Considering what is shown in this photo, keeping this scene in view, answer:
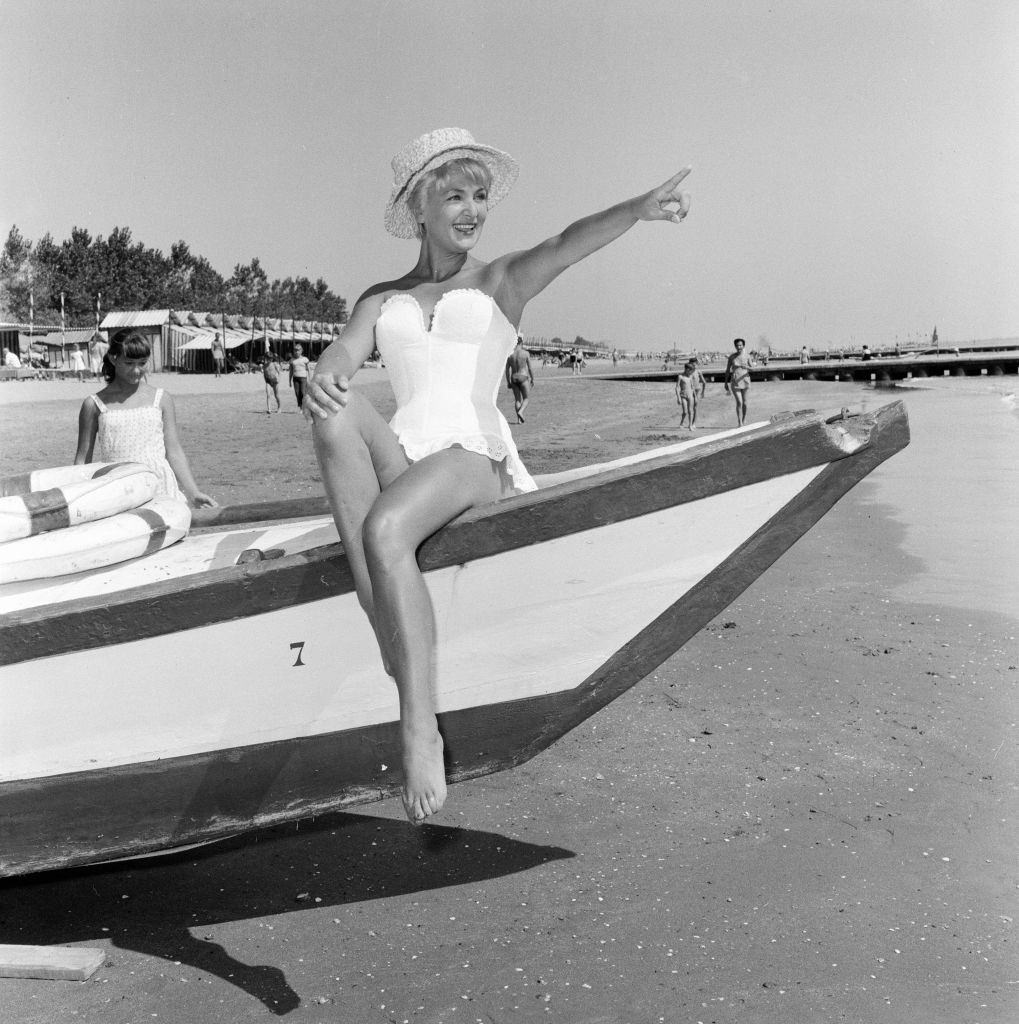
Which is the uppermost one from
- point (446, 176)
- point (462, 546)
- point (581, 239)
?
point (446, 176)

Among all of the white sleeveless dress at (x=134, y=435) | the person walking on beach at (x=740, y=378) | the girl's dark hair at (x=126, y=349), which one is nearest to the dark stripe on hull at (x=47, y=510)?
the white sleeveless dress at (x=134, y=435)

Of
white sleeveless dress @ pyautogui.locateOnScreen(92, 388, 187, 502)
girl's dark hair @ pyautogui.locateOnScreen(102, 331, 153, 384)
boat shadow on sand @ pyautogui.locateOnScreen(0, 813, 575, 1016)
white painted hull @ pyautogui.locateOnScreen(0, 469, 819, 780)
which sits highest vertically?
girl's dark hair @ pyautogui.locateOnScreen(102, 331, 153, 384)

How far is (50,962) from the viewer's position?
2.79 meters

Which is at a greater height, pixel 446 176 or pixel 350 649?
pixel 446 176

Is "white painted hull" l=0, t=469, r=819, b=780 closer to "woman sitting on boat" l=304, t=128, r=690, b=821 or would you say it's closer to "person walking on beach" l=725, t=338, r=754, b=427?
"woman sitting on boat" l=304, t=128, r=690, b=821

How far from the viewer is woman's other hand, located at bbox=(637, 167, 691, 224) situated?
260cm

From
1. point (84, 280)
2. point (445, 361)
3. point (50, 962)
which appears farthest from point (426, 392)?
point (84, 280)

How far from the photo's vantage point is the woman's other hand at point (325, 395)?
2465 millimetres

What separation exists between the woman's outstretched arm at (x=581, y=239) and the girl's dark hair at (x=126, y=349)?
2.29m

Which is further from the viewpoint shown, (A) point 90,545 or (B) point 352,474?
(A) point 90,545

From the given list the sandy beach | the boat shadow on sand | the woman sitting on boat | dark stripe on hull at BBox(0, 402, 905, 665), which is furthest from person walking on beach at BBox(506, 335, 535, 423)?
dark stripe on hull at BBox(0, 402, 905, 665)

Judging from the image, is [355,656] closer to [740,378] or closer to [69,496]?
[69,496]

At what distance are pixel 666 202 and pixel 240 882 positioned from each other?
2327mm

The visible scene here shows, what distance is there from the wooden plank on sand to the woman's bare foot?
3.35ft
